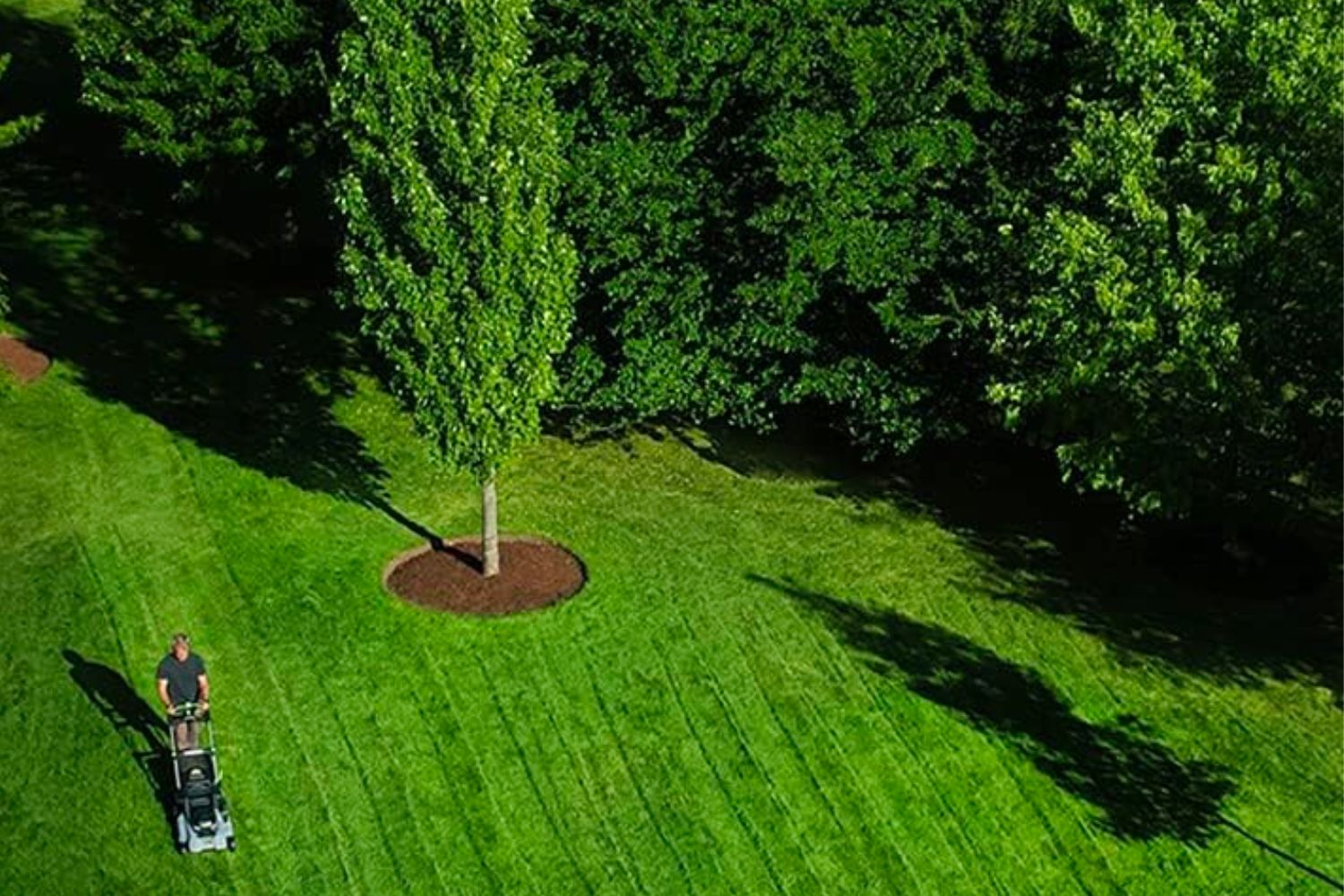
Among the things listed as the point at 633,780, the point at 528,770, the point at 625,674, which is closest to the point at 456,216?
the point at 625,674

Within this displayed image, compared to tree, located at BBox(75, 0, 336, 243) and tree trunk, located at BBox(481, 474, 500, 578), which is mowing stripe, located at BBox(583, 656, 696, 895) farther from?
tree, located at BBox(75, 0, 336, 243)

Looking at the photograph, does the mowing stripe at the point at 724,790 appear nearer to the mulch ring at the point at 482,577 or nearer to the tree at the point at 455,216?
the mulch ring at the point at 482,577

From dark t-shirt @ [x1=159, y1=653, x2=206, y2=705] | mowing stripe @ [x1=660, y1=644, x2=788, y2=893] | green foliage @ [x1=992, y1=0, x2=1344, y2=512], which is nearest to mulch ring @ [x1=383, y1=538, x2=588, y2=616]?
mowing stripe @ [x1=660, y1=644, x2=788, y2=893]

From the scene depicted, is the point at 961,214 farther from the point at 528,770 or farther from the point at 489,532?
the point at 528,770

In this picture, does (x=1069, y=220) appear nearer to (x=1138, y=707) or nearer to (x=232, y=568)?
(x=1138, y=707)

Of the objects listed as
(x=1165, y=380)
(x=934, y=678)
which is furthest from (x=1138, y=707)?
(x=1165, y=380)

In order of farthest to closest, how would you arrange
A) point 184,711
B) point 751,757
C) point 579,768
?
point 751,757 → point 579,768 → point 184,711
